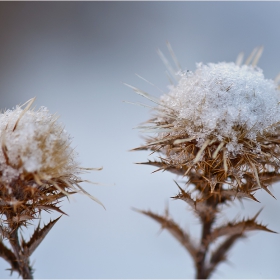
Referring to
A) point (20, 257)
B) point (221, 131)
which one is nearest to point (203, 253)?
point (221, 131)

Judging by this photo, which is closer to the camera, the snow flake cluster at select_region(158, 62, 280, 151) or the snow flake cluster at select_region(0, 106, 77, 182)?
the snow flake cluster at select_region(0, 106, 77, 182)

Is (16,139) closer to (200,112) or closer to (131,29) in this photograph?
(200,112)

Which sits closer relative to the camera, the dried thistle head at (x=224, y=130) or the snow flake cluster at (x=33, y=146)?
the snow flake cluster at (x=33, y=146)

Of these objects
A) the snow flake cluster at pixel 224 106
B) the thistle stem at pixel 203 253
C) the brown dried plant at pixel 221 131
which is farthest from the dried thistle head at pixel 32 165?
the thistle stem at pixel 203 253

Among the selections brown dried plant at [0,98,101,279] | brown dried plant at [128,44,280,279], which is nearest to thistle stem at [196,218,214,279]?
brown dried plant at [128,44,280,279]

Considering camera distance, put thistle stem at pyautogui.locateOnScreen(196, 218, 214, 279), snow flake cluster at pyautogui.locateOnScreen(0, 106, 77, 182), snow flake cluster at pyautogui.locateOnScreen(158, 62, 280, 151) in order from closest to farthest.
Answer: snow flake cluster at pyautogui.locateOnScreen(0, 106, 77, 182), snow flake cluster at pyautogui.locateOnScreen(158, 62, 280, 151), thistle stem at pyautogui.locateOnScreen(196, 218, 214, 279)

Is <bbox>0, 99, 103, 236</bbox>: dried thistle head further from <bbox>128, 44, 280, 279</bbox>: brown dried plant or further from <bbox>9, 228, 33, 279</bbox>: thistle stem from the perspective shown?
<bbox>128, 44, 280, 279</bbox>: brown dried plant

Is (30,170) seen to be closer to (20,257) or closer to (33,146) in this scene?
(33,146)

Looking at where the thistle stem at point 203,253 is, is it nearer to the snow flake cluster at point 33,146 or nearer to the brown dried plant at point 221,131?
the brown dried plant at point 221,131
